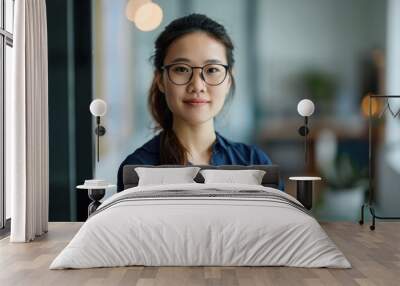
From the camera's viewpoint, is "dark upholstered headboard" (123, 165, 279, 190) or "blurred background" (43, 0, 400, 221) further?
"blurred background" (43, 0, 400, 221)

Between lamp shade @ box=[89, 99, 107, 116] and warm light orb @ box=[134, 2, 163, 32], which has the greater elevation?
warm light orb @ box=[134, 2, 163, 32]

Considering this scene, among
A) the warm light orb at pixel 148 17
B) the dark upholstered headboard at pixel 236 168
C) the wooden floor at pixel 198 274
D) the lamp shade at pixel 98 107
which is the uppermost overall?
the warm light orb at pixel 148 17

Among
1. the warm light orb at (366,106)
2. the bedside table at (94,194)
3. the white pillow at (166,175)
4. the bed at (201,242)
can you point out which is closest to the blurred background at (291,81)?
the warm light orb at (366,106)

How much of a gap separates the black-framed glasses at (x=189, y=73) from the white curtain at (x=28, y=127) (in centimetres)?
158

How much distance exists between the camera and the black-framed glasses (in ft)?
24.0

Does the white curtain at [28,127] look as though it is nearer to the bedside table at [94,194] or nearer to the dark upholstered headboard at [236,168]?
the bedside table at [94,194]

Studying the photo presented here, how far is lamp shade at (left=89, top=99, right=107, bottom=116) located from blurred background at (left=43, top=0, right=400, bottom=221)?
0.84 ft

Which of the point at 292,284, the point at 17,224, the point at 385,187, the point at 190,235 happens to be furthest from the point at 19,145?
the point at 385,187

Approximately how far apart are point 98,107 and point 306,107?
2.41m

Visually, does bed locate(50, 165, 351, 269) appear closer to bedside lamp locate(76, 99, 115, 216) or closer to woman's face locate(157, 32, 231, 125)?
bedside lamp locate(76, 99, 115, 216)

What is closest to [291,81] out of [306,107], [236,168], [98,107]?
[306,107]

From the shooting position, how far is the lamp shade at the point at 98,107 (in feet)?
23.5

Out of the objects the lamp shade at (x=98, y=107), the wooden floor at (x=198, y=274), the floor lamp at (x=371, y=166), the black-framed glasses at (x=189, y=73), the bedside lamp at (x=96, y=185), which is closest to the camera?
the wooden floor at (x=198, y=274)

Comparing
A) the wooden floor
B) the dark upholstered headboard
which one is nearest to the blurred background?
the dark upholstered headboard
